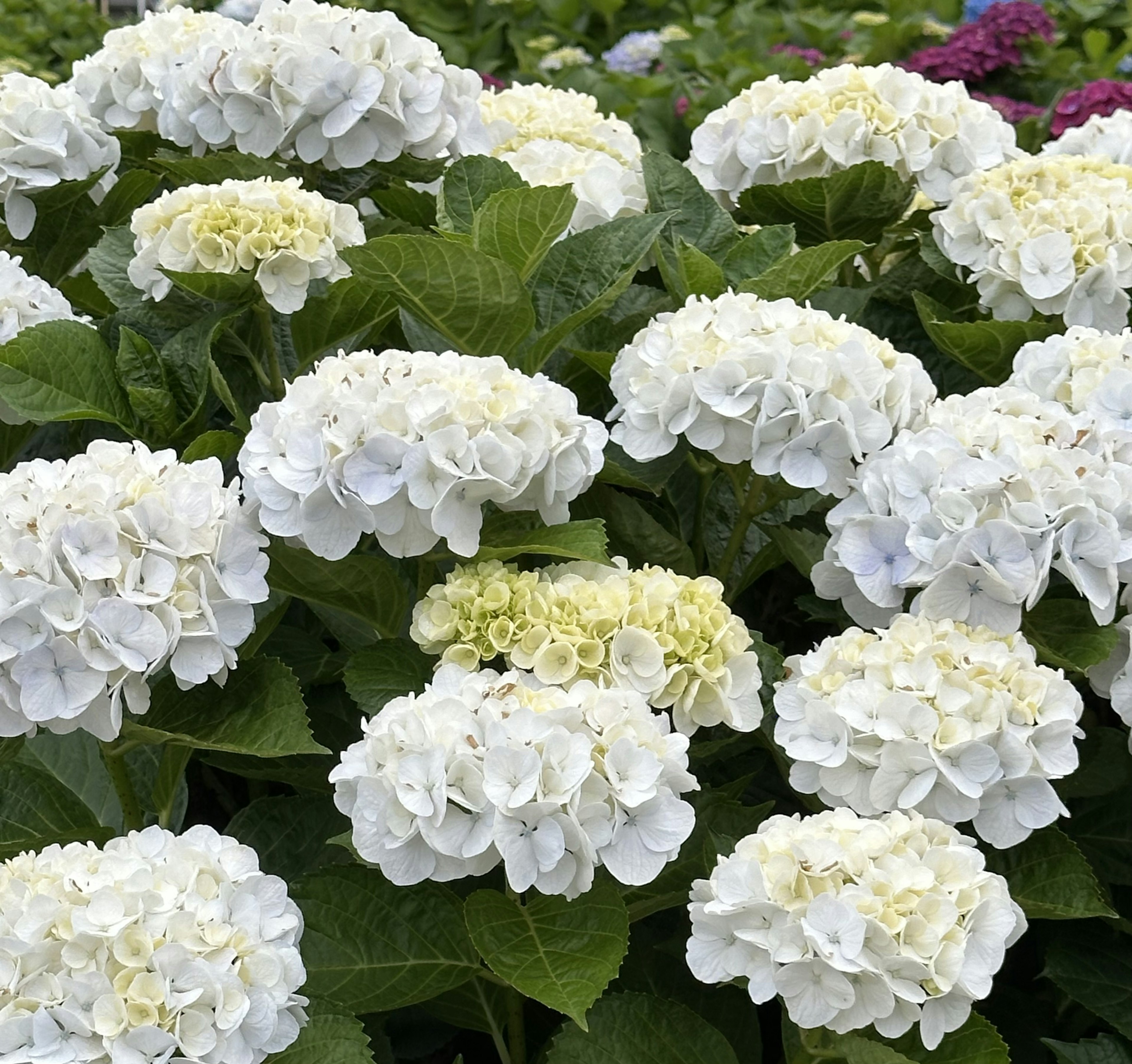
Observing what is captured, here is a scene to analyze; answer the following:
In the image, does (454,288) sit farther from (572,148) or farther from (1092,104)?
(1092,104)

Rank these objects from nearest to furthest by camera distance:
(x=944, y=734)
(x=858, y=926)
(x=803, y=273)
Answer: (x=858, y=926) < (x=944, y=734) < (x=803, y=273)

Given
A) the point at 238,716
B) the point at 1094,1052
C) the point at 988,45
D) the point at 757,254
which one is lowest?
the point at 988,45

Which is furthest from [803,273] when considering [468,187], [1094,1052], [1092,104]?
[1092,104]

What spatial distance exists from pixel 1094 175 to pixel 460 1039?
1.26 m

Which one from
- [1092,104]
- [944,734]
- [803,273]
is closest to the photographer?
[944,734]

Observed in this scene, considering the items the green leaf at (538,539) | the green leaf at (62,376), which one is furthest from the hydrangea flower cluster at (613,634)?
the green leaf at (62,376)

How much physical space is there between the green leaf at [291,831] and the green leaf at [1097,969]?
726mm

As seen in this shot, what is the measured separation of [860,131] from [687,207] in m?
0.24

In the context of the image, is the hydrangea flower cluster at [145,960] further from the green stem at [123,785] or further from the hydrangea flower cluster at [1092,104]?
the hydrangea flower cluster at [1092,104]

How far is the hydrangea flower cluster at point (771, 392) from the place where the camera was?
128cm

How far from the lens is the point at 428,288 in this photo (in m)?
1.39

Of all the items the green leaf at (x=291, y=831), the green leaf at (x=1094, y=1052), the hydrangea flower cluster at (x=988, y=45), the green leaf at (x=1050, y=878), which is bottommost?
the hydrangea flower cluster at (x=988, y=45)

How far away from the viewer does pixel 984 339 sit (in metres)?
1.57

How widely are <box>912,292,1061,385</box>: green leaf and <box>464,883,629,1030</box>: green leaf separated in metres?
0.77
